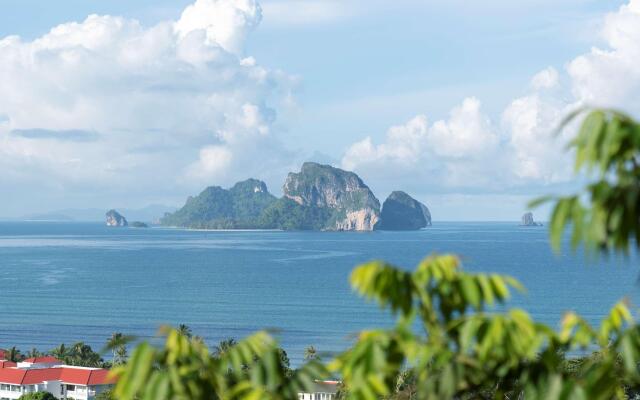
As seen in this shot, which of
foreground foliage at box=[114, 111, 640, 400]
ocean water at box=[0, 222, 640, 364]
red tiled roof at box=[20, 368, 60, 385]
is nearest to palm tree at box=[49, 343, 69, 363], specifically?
red tiled roof at box=[20, 368, 60, 385]

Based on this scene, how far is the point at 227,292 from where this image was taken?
101250 mm

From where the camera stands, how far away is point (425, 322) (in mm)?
3154

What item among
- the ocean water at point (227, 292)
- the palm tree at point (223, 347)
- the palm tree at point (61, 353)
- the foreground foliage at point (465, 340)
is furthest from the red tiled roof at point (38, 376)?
the foreground foliage at point (465, 340)

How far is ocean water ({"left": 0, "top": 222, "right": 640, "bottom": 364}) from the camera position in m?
75.8

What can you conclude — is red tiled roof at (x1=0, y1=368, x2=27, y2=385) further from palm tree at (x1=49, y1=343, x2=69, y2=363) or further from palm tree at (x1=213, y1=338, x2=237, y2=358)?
palm tree at (x1=213, y1=338, x2=237, y2=358)

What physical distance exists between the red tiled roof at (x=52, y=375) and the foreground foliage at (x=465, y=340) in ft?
152

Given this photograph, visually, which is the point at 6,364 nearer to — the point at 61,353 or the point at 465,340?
the point at 61,353

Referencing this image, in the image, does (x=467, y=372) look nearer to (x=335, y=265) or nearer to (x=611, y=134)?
(x=611, y=134)

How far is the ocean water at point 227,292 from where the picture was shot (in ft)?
249

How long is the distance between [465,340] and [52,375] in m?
49.2

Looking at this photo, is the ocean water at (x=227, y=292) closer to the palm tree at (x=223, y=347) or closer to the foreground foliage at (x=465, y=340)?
the palm tree at (x=223, y=347)

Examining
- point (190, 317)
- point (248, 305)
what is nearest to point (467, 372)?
point (190, 317)

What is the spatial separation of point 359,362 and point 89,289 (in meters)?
104

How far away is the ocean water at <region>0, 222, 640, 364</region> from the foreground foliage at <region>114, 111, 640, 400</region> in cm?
4053
